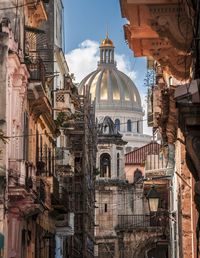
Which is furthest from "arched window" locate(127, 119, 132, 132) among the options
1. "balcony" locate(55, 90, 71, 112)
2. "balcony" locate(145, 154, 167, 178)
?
"balcony" locate(55, 90, 71, 112)

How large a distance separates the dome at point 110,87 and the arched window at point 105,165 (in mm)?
25631

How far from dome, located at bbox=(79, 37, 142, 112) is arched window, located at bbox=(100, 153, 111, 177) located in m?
25.6

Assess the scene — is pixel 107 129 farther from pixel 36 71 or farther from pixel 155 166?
pixel 36 71

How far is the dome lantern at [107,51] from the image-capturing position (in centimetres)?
12850

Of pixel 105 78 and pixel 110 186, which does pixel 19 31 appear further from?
pixel 105 78

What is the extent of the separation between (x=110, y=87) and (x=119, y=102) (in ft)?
10.3

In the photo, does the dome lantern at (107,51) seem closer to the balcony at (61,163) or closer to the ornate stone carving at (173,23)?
the balcony at (61,163)

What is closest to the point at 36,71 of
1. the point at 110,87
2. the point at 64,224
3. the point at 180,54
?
the point at 64,224

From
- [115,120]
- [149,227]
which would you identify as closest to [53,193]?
[149,227]

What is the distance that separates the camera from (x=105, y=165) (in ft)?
299

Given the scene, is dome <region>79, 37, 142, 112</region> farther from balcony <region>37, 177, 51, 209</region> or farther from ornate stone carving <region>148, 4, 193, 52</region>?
ornate stone carving <region>148, 4, 193, 52</region>

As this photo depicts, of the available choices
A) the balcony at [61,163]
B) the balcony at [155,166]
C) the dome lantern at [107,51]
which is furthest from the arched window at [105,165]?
the balcony at [155,166]

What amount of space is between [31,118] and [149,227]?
52.5 meters

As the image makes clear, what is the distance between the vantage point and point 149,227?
82.3 metres
